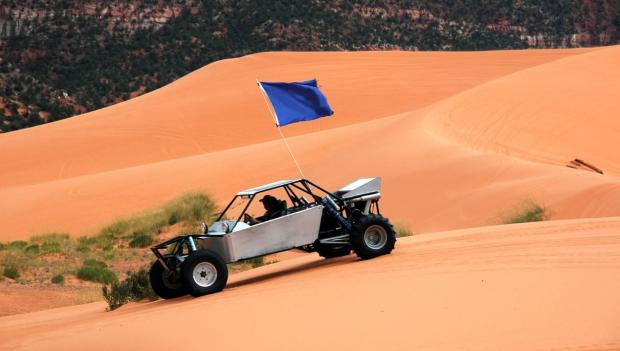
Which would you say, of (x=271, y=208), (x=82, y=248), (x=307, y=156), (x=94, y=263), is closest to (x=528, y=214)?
(x=271, y=208)

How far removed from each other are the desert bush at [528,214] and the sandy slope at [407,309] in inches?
199

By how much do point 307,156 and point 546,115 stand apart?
798 cm

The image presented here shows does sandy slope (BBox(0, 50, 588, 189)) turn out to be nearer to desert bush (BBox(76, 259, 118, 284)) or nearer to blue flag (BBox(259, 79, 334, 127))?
desert bush (BBox(76, 259, 118, 284))

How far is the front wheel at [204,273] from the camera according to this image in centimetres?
1227

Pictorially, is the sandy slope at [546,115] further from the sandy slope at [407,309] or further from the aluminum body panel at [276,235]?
the aluminum body panel at [276,235]

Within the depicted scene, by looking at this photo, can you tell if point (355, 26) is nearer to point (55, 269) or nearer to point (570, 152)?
point (570, 152)

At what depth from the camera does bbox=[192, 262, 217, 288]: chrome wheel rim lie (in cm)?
1236

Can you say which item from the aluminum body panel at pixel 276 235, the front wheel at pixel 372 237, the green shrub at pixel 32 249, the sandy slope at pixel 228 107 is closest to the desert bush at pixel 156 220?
the green shrub at pixel 32 249

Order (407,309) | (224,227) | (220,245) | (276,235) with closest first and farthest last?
1. (407,309)
2. (220,245)
3. (276,235)
4. (224,227)

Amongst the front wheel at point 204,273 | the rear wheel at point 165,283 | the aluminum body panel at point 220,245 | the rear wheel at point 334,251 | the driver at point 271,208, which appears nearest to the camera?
the front wheel at point 204,273

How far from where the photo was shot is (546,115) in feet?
91.9

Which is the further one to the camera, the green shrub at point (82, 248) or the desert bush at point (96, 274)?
the green shrub at point (82, 248)

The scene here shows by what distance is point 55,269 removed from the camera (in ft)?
70.2

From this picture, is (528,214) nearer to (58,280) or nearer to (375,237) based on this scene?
(375,237)
